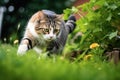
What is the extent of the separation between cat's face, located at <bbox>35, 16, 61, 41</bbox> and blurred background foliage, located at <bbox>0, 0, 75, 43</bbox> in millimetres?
8018

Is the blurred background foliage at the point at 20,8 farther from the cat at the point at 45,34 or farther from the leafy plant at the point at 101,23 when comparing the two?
the leafy plant at the point at 101,23

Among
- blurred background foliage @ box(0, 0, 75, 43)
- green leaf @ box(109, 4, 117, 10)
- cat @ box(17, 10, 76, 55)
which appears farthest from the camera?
blurred background foliage @ box(0, 0, 75, 43)

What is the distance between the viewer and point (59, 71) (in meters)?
2.87

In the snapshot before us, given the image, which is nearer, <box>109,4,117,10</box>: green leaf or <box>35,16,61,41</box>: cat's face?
<box>109,4,117,10</box>: green leaf

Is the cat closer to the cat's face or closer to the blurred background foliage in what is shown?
the cat's face

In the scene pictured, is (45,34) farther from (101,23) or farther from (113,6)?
(113,6)

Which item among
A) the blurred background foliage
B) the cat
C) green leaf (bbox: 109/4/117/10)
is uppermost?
the blurred background foliage

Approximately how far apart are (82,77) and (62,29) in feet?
12.6

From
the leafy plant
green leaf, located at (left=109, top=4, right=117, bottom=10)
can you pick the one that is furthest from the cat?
green leaf, located at (left=109, top=4, right=117, bottom=10)

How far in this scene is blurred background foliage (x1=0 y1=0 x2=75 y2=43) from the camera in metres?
14.6

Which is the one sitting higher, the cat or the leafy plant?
the cat

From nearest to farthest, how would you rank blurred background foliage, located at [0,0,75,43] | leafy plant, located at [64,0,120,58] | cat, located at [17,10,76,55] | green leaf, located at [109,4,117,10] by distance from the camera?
green leaf, located at [109,4,117,10], leafy plant, located at [64,0,120,58], cat, located at [17,10,76,55], blurred background foliage, located at [0,0,75,43]

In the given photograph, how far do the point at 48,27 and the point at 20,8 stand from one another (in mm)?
8905

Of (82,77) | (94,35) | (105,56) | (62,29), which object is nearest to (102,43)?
(94,35)
